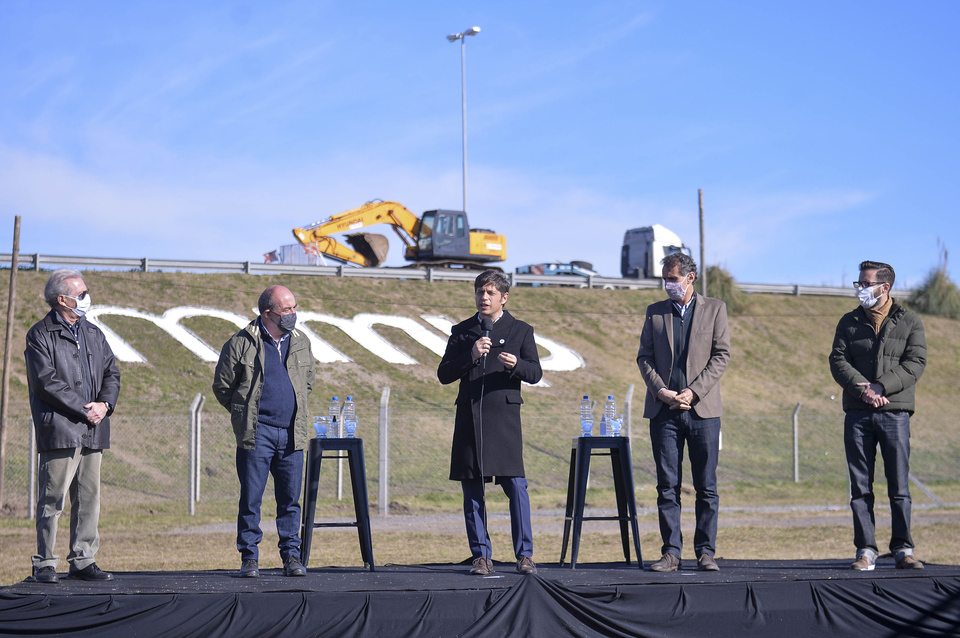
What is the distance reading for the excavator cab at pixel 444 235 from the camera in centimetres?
3456

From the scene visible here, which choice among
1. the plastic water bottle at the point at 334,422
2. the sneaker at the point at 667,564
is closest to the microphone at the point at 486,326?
the plastic water bottle at the point at 334,422

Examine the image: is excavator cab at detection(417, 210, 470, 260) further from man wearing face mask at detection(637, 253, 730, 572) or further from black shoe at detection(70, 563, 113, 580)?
black shoe at detection(70, 563, 113, 580)

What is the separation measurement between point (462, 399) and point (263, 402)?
1405 millimetres

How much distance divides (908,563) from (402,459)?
11759 mm

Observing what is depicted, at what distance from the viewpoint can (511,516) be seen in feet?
20.8

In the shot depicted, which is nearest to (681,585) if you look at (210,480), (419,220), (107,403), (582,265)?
(107,403)

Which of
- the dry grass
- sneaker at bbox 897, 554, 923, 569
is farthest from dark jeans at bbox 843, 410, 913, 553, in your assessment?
the dry grass

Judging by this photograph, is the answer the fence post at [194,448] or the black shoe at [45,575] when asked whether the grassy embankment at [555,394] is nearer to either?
the fence post at [194,448]

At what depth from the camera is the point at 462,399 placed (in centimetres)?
660

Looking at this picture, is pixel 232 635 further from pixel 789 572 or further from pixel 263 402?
pixel 789 572

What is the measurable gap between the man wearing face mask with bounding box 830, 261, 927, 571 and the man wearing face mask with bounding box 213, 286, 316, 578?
13.2ft

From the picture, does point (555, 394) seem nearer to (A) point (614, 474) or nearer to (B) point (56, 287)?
(A) point (614, 474)

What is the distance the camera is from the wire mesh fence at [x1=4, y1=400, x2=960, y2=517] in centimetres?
1628

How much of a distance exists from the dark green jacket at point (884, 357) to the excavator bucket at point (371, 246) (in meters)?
28.9
